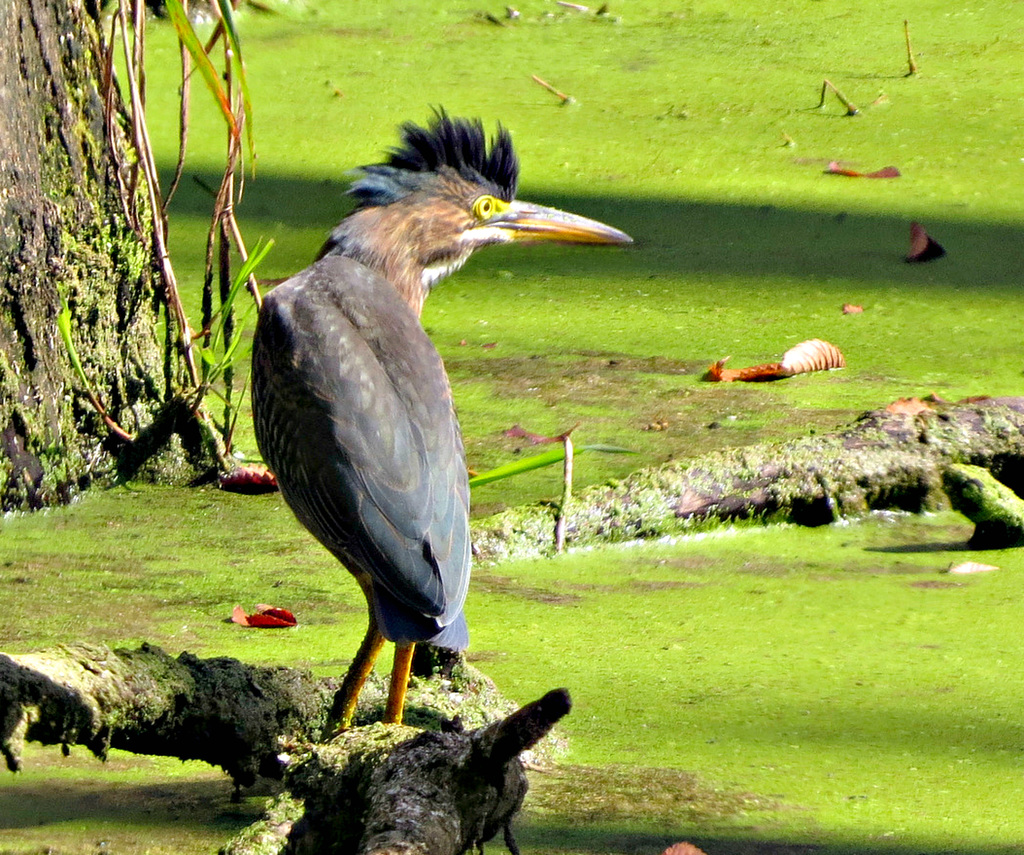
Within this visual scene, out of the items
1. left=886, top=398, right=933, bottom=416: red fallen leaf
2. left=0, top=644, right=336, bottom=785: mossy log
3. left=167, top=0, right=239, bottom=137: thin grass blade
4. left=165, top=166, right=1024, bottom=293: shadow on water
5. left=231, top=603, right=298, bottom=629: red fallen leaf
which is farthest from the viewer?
left=165, top=166, right=1024, bottom=293: shadow on water

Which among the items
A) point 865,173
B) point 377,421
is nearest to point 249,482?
point 377,421

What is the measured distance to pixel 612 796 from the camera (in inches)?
85.0

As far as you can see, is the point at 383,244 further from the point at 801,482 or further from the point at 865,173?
the point at 865,173

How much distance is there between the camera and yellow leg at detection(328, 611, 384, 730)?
89.8 inches

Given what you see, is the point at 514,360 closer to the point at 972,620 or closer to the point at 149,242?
the point at 149,242

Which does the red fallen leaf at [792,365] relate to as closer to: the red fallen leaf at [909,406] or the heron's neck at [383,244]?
the red fallen leaf at [909,406]

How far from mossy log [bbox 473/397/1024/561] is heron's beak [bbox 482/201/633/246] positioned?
1.81 feet

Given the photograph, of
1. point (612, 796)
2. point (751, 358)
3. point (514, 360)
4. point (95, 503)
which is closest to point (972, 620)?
point (612, 796)

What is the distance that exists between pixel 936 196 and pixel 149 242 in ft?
8.51

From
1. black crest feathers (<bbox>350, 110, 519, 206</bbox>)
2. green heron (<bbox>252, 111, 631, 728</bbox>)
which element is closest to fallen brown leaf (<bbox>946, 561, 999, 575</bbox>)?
green heron (<bbox>252, 111, 631, 728</bbox>)

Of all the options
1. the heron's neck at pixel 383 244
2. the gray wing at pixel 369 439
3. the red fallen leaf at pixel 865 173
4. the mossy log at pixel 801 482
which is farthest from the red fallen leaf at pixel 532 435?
the red fallen leaf at pixel 865 173

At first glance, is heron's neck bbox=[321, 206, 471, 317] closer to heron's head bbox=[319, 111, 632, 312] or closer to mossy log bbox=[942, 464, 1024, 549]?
heron's head bbox=[319, 111, 632, 312]

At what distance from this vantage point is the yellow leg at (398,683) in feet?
7.48

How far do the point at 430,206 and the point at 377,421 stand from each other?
80 cm
